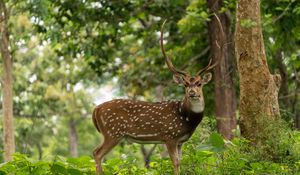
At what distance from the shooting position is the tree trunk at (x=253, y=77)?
36.8 feet

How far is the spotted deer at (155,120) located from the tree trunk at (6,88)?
6.91m

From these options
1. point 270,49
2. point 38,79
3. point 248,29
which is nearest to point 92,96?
point 38,79

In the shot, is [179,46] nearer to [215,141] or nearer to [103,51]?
[103,51]

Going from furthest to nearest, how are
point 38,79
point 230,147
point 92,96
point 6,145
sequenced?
1. point 92,96
2. point 38,79
3. point 6,145
4. point 230,147

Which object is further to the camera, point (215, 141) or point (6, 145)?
point (6, 145)

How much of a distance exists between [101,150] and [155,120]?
90cm

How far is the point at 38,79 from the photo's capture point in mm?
34938

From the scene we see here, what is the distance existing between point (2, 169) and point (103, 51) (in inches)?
459

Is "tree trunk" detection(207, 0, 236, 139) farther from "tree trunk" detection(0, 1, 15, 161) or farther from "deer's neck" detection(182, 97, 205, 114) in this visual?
"deer's neck" detection(182, 97, 205, 114)

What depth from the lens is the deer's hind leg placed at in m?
10.7

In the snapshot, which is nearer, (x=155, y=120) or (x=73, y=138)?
(x=155, y=120)

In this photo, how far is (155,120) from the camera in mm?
10977

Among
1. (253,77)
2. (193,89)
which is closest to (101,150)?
(193,89)

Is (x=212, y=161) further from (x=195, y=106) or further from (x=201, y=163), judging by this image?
(x=195, y=106)
